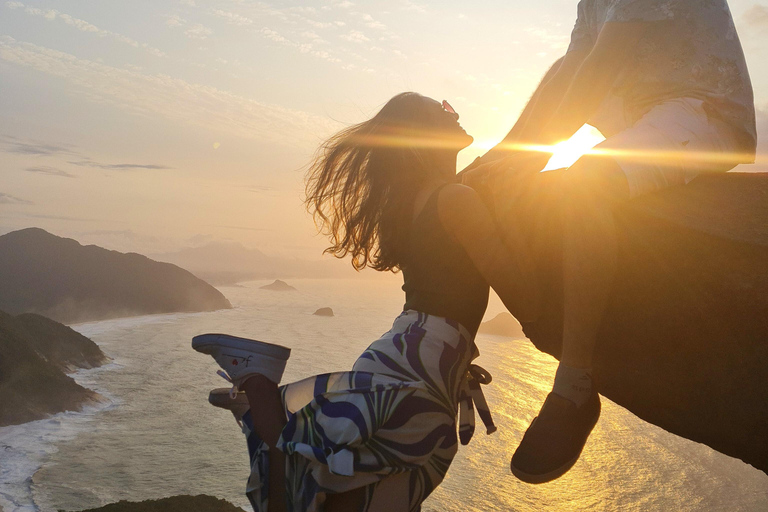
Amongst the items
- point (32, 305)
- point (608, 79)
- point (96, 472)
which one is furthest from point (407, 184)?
point (32, 305)

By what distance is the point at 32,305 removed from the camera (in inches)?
Answer: 1882

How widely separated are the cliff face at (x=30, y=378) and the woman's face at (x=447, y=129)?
2512 centimetres

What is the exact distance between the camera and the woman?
6.01 feet

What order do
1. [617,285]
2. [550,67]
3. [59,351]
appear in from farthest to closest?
[59,351] → [550,67] → [617,285]

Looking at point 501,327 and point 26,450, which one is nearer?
point 26,450

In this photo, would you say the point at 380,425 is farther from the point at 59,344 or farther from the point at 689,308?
the point at 59,344

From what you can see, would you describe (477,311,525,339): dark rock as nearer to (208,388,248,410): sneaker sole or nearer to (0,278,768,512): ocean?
(0,278,768,512): ocean

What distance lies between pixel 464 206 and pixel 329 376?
84 cm

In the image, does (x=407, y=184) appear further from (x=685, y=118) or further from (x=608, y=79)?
(x=685, y=118)

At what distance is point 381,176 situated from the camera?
2.31 metres

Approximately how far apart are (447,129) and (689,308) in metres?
1.43

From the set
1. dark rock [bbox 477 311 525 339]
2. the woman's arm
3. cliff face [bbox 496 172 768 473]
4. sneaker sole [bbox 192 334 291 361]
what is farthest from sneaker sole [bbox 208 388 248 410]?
dark rock [bbox 477 311 525 339]

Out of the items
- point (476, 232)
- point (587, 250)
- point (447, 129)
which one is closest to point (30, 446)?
point (447, 129)

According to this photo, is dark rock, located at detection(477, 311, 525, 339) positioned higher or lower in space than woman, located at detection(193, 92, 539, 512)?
lower
